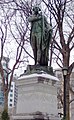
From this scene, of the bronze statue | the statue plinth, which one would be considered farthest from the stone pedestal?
the bronze statue

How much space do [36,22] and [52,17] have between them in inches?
381

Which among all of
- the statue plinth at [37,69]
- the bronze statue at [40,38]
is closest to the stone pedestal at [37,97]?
the statue plinth at [37,69]

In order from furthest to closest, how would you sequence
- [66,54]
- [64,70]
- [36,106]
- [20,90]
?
[66,54] < [64,70] < [20,90] < [36,106]

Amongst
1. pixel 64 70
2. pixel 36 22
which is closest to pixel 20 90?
pixel 36 22

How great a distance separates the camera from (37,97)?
8.57m

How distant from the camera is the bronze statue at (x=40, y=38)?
30.9 ft

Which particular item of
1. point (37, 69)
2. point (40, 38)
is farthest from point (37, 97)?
point (40, 38)

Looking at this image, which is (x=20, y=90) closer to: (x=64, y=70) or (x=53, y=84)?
(x=53, y=84)

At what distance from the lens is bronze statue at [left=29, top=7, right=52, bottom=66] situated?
942 centimetres

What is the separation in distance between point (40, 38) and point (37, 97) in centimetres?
218

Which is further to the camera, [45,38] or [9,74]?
[9,74]

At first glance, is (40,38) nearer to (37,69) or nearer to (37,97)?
(37,69)

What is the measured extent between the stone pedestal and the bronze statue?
741 millimetres

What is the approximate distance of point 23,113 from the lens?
28.9 ft
